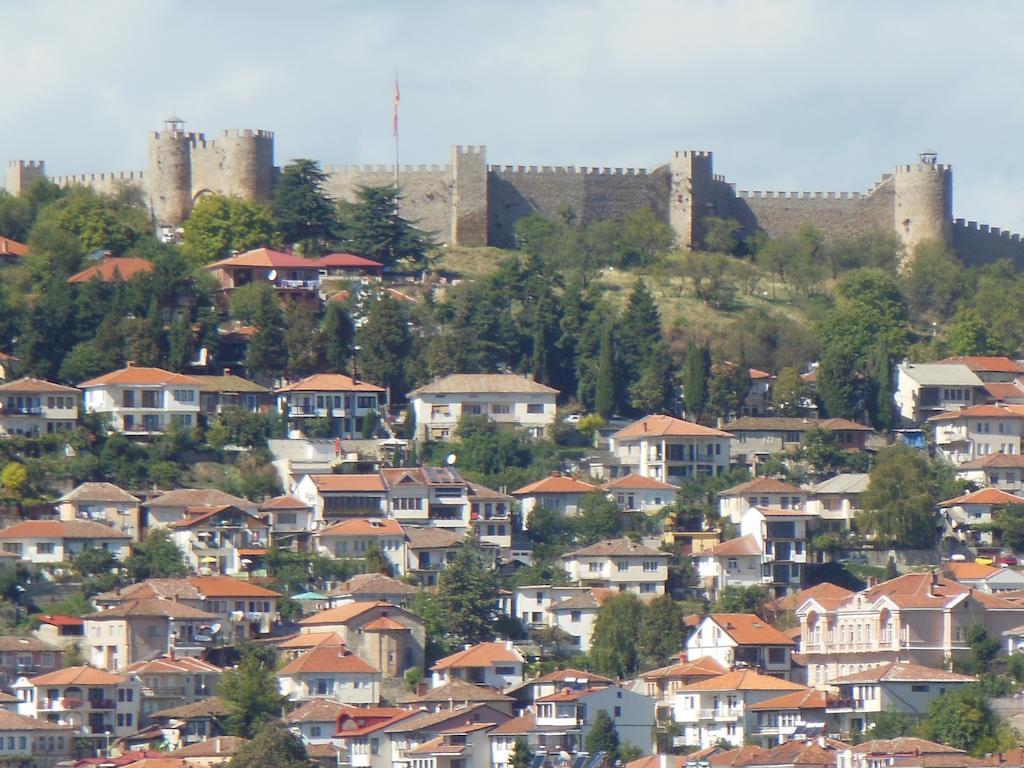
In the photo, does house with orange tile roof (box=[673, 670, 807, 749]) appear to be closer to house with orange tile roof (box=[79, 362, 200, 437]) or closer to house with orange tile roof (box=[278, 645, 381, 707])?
house with orange tile roof (box=[278, 645, 381, 707])

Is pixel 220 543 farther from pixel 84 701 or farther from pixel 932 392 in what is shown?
pixel 932 392

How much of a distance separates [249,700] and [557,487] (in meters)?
14.0

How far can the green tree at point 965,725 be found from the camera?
60.6 meters

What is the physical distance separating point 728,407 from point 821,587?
12.1 m

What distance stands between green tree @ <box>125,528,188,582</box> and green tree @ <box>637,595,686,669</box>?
33.6 ft

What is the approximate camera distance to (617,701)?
62500mm

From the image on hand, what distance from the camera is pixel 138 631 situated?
214 feet

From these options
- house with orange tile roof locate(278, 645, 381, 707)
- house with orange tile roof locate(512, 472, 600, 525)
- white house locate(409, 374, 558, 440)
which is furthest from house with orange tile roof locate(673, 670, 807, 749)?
white house locate(409, 374, 558, 440)

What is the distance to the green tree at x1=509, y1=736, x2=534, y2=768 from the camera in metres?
60.2

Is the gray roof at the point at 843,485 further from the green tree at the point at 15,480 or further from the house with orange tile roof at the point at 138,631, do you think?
the green tree at the point at 15,480

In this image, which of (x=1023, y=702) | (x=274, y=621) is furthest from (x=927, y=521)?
(x=274, y=621)

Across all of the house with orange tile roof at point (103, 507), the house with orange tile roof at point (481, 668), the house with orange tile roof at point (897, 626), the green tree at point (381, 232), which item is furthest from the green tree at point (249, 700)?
the green tree at point (381, 232)

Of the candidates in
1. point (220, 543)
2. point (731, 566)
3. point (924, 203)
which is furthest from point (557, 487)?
point (924, 203)

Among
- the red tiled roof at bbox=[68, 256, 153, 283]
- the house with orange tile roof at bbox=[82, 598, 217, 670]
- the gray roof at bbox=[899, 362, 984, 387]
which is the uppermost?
the red tiled roof at bbox=[68, 256, 153, 283]
